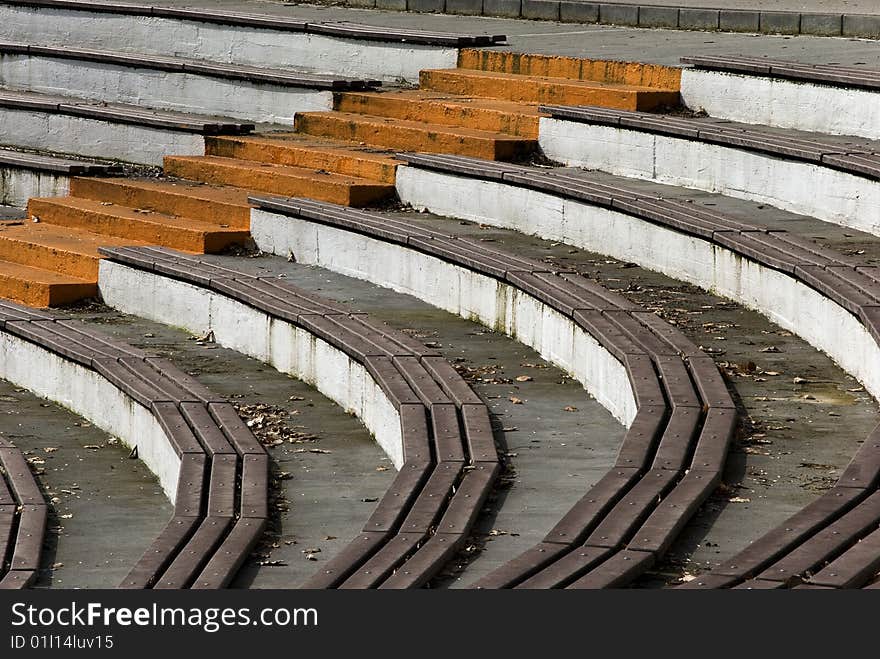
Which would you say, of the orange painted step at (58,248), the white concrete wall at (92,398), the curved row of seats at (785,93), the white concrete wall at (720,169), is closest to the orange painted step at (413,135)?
the white concrete wall at (720,169)

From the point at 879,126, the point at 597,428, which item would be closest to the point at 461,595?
the point at 597,428

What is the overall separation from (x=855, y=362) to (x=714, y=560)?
1.94 meters

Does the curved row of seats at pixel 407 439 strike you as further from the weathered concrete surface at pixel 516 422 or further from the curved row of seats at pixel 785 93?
the curved row of seats at pixel 785 93

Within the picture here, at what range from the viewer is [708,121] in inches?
387

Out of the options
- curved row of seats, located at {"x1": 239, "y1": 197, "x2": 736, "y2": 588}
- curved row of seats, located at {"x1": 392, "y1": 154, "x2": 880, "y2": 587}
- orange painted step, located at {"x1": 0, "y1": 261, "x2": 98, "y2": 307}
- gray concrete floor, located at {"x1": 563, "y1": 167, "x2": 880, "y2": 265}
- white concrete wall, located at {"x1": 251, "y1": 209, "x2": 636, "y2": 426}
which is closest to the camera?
curved row of seats, located at {"x1": 392, "y1": 154, "x2": 880, "y2": 587}

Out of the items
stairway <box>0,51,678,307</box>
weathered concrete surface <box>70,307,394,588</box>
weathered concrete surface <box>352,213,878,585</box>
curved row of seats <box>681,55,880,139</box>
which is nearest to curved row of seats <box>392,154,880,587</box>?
weathered concrete surface <box>352,213,878,585</box>

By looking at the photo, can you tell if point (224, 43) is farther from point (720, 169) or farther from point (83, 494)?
point (83, 494)

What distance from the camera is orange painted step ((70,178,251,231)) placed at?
1017 cm

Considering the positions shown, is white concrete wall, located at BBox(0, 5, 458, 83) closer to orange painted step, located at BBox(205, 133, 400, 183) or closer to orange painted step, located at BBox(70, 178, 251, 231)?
orange painted step, located at BBox(205, 133, 400, 183)

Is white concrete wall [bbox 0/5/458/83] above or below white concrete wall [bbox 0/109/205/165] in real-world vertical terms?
above

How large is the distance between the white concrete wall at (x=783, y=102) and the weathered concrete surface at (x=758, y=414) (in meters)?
1.68

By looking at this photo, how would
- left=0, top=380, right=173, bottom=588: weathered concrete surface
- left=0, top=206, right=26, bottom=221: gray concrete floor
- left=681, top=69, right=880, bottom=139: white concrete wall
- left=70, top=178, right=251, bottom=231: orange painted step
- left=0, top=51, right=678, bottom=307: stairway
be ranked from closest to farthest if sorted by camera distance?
left=0, top=380, right=173, bottom=588: weathered concrete surface → left=681, top=69, right=880, bottom=139: white concrete wall → left=0, top=51, right=678, bottom=307: stairway → left=70, top=178, right=251, bottom=231: orange painted step → left=0, top=206, right=26, bottom=221: gray concrete floor

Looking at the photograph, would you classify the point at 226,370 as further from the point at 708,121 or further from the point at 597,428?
the point at 708,121

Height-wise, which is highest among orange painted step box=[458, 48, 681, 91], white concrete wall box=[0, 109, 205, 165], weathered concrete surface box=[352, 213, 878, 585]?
orange painted step box=[458, 48, 681, 91]
